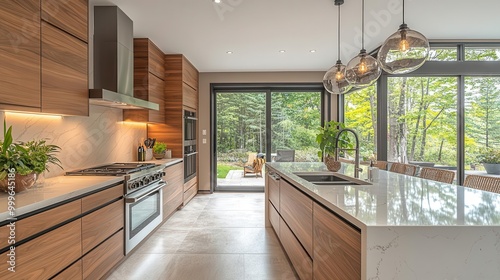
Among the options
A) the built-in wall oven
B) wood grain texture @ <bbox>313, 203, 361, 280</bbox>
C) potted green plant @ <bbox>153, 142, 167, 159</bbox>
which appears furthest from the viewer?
the built-in wall oven

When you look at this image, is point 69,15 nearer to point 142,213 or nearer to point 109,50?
point 109,50

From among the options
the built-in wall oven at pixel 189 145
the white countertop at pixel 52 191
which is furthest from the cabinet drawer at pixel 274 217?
the built-in wall oven at pixel 189 145

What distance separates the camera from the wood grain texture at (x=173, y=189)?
3.87 meters

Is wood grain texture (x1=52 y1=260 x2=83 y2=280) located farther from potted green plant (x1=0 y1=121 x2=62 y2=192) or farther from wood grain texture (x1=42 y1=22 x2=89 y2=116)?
wood grain texture (x1=42 y1=22 x2=89 y2=116)

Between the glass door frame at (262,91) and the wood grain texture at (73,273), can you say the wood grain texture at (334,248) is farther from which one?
the glass door frame at (262,91)

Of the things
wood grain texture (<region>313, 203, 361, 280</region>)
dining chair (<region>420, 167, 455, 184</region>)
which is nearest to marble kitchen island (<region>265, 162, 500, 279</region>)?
wood grain texture (<region>313, 203, 361, 280</region>)

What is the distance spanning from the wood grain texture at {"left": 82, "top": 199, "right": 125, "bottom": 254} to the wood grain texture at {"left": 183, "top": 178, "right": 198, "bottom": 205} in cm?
238

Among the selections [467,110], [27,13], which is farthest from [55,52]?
[467,110]

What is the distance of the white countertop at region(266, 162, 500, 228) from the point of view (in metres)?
1.08

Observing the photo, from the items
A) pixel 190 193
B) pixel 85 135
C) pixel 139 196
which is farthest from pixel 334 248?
pixel 190 193

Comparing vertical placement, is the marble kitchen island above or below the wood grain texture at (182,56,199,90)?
below

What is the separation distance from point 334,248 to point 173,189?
3.28 meters

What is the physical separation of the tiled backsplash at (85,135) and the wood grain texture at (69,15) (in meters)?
0.81

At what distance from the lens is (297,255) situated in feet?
7.14
